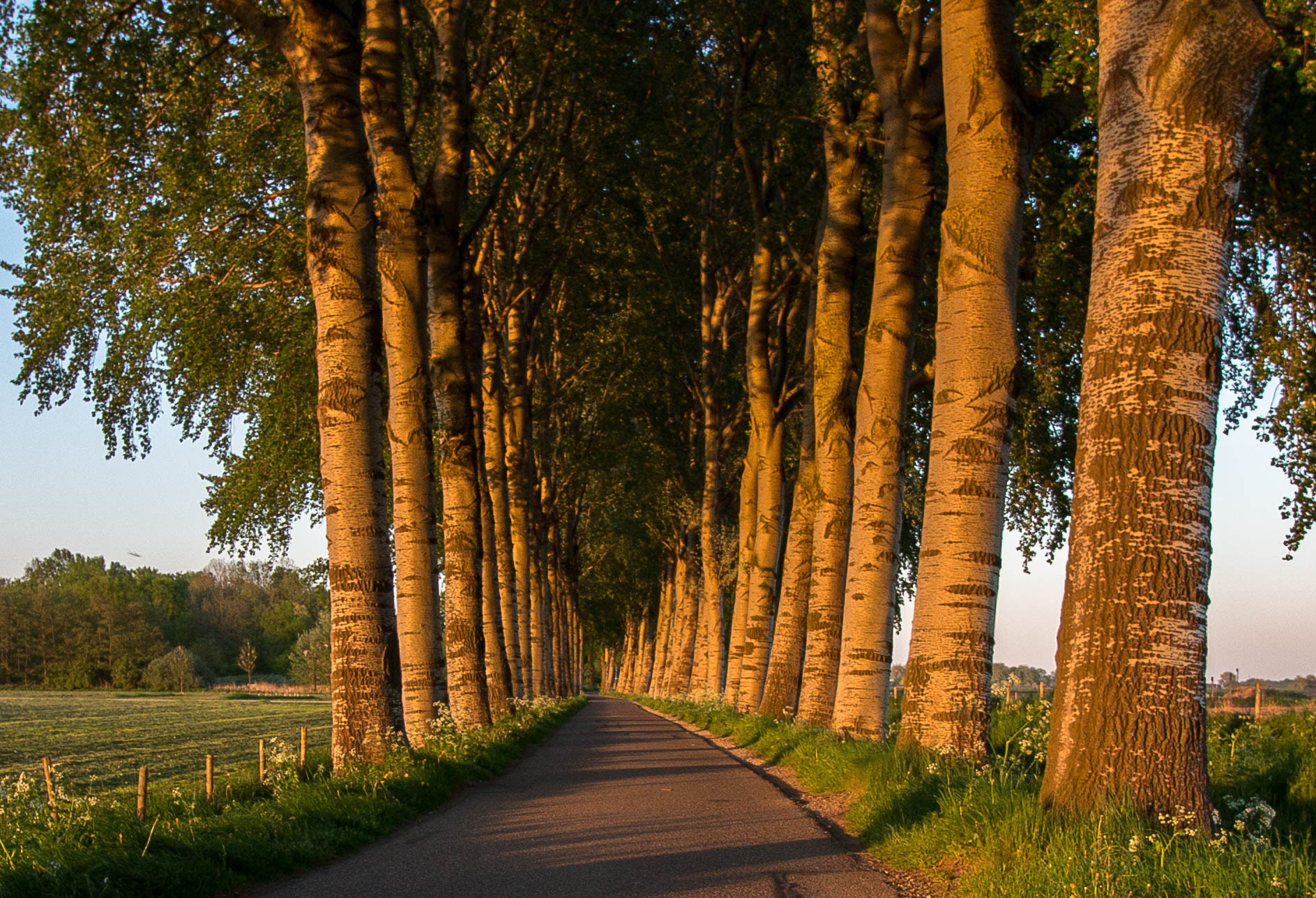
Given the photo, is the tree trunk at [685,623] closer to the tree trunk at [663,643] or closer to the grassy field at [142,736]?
the tree trunk at [663,643]

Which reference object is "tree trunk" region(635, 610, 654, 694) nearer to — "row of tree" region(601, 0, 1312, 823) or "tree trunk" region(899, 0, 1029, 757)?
"row of tree" region(601, 0, 1312, 823)

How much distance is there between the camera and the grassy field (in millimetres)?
23734

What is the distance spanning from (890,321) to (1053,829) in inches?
347

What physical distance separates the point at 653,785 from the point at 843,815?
3.15 m

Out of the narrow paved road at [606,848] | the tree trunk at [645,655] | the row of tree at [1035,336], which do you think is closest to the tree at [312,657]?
the tree trunk at [645,655]

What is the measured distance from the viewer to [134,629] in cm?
11688

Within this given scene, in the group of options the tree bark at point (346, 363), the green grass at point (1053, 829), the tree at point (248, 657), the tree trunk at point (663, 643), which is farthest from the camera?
the tree at point (248, 657)

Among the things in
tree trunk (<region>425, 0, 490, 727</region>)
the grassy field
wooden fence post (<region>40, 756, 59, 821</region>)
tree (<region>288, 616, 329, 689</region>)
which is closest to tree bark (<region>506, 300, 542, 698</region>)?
the grassy field

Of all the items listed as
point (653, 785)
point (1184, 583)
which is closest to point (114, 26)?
point (653, 785)

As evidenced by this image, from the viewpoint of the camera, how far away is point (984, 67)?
10375mm

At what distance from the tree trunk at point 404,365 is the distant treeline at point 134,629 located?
261 feet

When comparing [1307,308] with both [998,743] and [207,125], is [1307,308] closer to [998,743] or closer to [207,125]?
[998,743]

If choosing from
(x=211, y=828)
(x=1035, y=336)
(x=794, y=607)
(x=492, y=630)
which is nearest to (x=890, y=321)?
(x=1035, y=336)

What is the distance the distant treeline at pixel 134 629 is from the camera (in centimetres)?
11588
